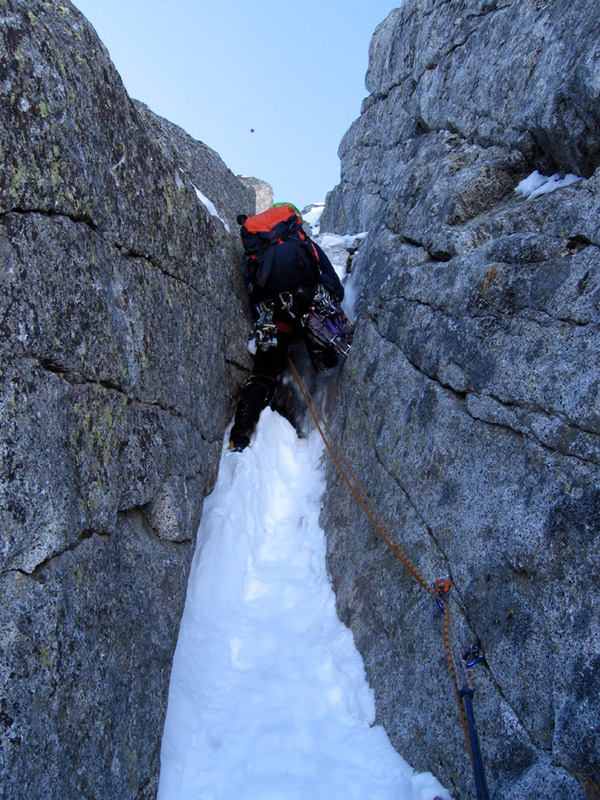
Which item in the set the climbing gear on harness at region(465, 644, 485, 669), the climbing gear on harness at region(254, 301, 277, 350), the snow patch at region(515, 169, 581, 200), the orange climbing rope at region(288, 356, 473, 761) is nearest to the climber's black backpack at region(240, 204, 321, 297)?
the climbing gear on harness at region(254, 301, 277, 350)

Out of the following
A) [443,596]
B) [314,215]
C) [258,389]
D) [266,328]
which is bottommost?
[443,596]

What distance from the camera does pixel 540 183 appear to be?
608 centimetres

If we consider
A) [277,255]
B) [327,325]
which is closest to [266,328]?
[327,325]

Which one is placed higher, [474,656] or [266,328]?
[266,328]

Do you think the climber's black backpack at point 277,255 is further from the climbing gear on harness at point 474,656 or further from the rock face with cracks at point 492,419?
the climbing gear on harness at point 474,656

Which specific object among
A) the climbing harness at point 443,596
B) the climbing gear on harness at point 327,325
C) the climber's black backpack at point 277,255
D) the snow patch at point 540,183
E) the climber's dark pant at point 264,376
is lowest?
the climbing harness at point 443,596

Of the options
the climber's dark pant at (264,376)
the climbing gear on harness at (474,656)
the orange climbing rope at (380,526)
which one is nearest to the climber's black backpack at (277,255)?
the climber's dark pant at (264,376)

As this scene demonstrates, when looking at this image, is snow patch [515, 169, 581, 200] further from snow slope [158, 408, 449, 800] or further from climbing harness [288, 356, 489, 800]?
snow slope [158, 408, 449, 800]

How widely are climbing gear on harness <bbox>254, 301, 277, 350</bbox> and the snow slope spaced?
1735 mm

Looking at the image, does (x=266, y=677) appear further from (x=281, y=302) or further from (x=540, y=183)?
(x=540, y=183)

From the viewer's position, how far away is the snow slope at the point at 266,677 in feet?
15.3

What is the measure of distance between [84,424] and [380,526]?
10.9ft

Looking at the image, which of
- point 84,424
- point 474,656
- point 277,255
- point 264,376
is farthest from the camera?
point 264,376

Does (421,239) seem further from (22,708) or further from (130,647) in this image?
(22,708)
